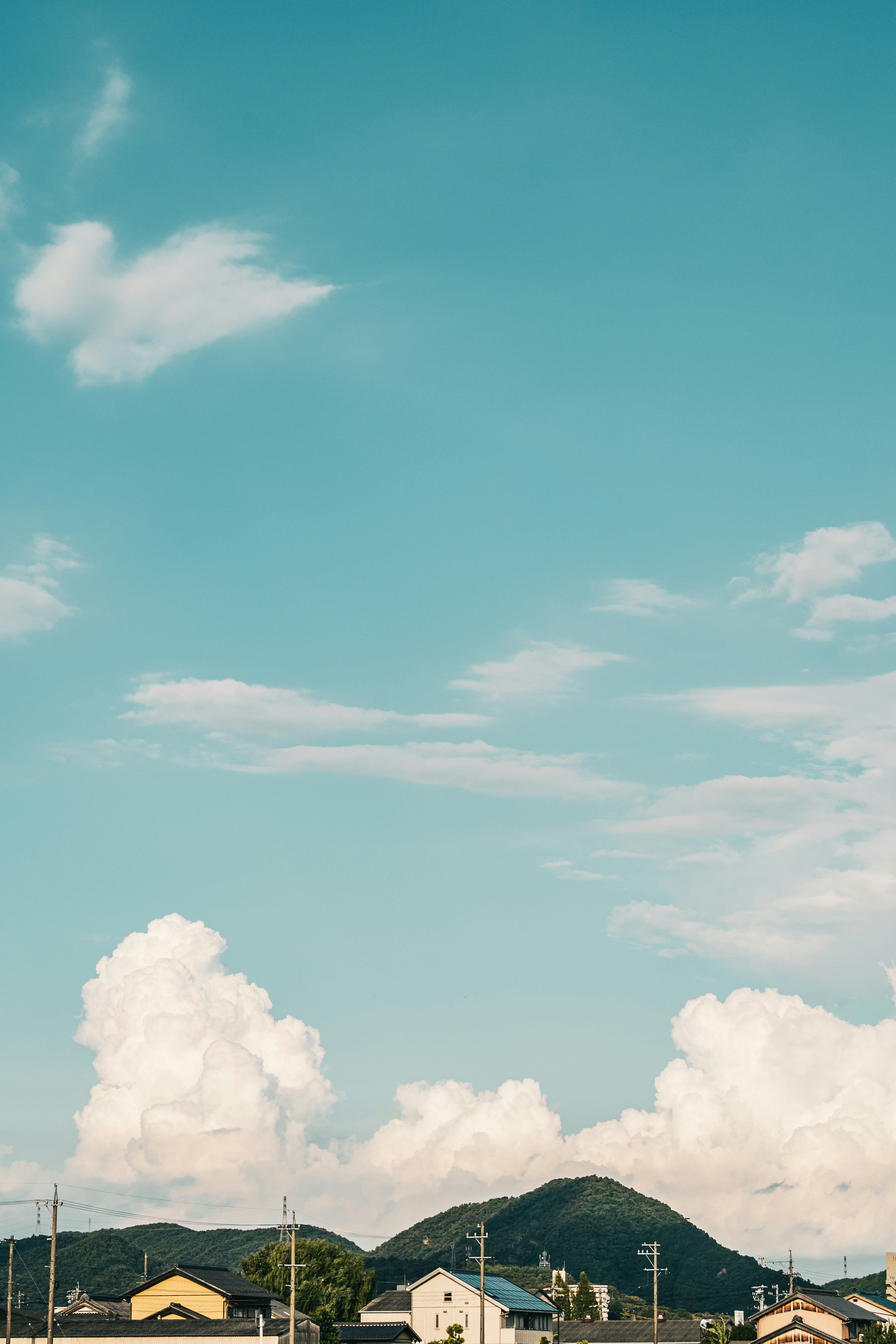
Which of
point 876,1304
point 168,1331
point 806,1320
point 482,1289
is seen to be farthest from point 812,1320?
point 168,1331

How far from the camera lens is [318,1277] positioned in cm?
13838

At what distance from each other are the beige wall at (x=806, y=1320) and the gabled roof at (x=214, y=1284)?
49356 mm

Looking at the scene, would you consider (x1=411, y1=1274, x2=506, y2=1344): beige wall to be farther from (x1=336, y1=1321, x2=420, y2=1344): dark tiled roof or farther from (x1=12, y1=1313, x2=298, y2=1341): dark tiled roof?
(x1=12, y1=1313, x2=298, y2=1341): dark tiled roof

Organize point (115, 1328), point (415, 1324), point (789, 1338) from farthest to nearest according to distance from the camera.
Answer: point (415, 1324)
point (789, 1338)
point (115, 1328)

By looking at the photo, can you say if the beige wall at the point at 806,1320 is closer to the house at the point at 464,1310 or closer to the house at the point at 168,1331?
the house at the point at 464,1310

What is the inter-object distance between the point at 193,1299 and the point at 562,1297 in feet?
321

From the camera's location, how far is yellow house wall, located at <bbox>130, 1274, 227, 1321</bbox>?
10206 centimetres

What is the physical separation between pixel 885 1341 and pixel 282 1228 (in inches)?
2040

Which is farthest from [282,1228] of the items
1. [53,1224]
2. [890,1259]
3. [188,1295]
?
[890,1259]

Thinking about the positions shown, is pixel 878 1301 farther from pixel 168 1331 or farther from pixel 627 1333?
pixel 168 1331

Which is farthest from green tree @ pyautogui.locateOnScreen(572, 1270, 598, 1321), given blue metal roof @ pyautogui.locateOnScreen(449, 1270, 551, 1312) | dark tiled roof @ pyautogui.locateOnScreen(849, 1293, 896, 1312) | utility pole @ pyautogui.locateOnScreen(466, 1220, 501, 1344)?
utility pole @ pyautogui.locateOnScreen(466, 1220, 501, 1344)

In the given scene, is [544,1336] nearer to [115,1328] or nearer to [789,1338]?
[789,1338]

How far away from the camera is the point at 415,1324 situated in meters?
134

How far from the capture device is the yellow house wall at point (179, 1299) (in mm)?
102062
